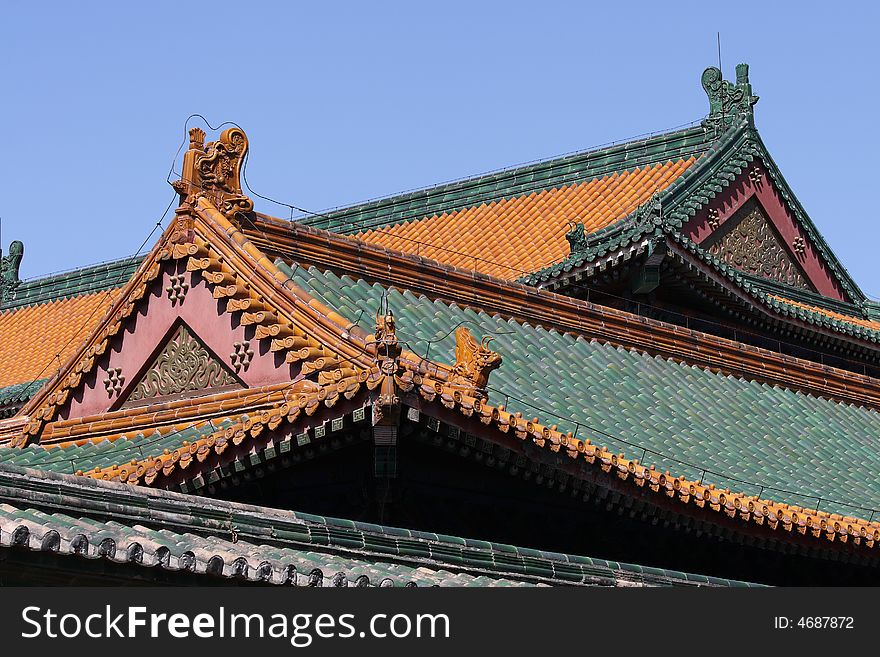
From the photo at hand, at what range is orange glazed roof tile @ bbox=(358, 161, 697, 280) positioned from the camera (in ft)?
89.3

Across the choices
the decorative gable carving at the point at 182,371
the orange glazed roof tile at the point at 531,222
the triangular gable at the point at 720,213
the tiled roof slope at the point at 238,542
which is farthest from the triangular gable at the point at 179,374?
the orange glazed roof tile at the point at 531,222

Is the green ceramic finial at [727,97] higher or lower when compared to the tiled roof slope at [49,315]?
higher

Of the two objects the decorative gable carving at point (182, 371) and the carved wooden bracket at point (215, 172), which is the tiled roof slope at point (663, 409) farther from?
the decorative gable carving at point (182, 371)

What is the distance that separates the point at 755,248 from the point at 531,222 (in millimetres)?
3845

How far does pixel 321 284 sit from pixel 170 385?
1.87m

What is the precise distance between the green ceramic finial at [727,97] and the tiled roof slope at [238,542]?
1671cm

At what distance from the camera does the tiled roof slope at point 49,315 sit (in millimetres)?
30078

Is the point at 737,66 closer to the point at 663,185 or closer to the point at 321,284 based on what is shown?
the point at 663,185

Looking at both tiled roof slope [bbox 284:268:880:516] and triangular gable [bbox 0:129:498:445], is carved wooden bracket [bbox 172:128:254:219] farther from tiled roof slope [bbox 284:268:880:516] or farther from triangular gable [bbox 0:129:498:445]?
tiled roof slope [bbox 284:268:880:516]

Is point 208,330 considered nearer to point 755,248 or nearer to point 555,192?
point 555,192

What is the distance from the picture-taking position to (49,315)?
33.2 metres

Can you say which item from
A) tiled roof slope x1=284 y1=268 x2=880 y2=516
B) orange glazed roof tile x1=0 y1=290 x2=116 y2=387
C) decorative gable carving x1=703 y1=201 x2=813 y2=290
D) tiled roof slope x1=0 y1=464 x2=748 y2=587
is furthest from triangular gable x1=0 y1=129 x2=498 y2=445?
decorative gable carving x1=703 y1=201 x2=813 y2=290

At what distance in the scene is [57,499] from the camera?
1030cm
